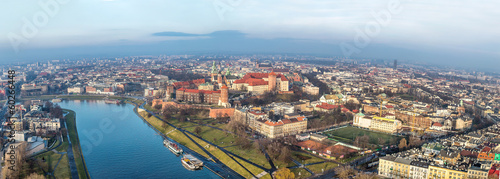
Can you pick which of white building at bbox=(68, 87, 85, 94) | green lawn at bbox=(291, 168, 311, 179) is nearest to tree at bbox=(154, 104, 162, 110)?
green lawn at bbox=(291, 168, 311, 179)

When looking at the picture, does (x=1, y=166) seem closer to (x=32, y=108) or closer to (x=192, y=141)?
(x=192, y=141)

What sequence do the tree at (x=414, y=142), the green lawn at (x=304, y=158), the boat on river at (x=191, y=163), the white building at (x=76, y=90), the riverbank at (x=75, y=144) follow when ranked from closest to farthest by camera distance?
1. the riverbank at (x=75, y=144)
2. the green lawn at (x=304, y=158)
3. the boat on river at (x=191, y=163)
4. the tree at (x=414, y=142)
5. the white building at (x=76, y=90)

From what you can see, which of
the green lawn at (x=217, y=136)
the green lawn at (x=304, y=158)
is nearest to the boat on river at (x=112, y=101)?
the green lawn at (x=217, y=136)

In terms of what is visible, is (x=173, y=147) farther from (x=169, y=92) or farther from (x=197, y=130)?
(x=169, y=92)

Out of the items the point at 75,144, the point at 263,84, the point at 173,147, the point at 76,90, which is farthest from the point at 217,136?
the point at 76,90

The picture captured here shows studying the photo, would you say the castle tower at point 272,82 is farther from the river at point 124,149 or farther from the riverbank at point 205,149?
the river at point 124,149

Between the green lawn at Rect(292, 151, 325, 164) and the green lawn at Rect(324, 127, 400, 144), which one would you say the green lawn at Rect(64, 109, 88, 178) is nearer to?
the green lawn at Rect(292, 151, 325, 164)
